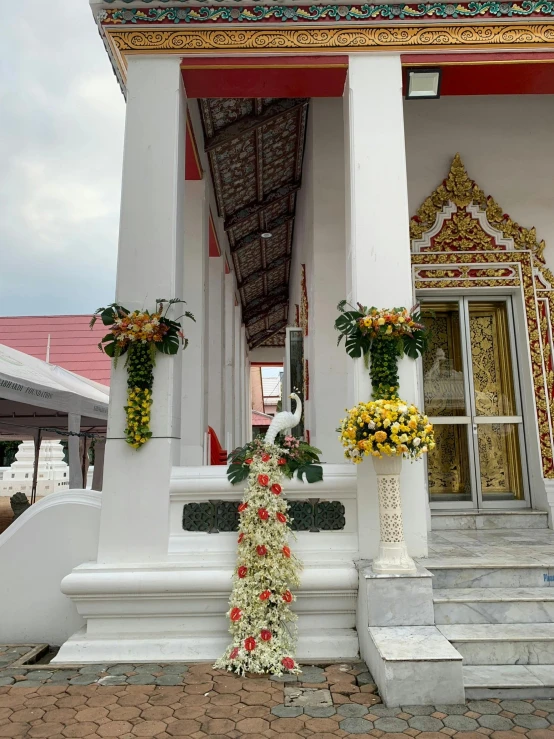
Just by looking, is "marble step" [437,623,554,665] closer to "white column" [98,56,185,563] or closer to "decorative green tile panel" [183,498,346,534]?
"decorative green tile panel" [183,498,346,534]

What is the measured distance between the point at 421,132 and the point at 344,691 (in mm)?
4397

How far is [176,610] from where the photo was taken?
9.89 feet

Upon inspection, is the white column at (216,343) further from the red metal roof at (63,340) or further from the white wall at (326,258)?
the red metal roof at (63,340)

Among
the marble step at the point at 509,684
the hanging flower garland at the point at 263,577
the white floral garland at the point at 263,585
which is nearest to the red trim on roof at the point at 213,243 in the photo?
the hanging flower garland at the point at 263,577

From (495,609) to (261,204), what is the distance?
5735 millimetres

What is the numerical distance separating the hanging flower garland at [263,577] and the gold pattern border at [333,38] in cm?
266

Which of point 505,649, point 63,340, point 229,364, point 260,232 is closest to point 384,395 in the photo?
point 505,649

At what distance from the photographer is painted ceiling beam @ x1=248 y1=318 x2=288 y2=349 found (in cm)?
1360

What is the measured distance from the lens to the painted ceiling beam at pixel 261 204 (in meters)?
6.99

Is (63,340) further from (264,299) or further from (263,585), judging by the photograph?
(263,585)

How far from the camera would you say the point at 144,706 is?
2.32m

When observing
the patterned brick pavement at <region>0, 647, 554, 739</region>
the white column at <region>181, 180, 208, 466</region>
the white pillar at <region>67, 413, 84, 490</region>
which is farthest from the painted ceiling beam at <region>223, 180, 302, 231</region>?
the patterned brick pavement at <region>0, 647, 554, 739</region>

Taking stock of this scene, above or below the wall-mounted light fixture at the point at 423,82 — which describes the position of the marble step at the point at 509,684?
below

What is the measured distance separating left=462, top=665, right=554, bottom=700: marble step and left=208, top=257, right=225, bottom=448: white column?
14.6ft
